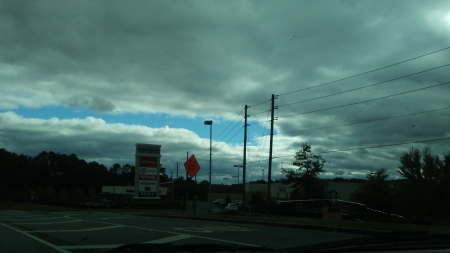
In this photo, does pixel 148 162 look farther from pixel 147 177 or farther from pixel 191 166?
pixel 191 166

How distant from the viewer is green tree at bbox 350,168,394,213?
45.5 m

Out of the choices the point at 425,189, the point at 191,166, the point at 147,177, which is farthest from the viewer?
the point at 147,177

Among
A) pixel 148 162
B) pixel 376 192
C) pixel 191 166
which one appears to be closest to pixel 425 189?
pixel 376 192

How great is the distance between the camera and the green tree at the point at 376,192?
45.5m

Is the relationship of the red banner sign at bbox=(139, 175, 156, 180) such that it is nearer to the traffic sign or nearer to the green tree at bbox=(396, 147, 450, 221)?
the traffic sign

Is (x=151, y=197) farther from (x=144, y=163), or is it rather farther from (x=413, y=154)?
(x=413, y=154)

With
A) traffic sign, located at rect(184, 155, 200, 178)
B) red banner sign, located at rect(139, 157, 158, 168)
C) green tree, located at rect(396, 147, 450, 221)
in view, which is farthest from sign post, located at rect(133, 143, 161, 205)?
green tree, located at rect(396, 147, 450, 221)

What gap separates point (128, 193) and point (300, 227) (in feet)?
286

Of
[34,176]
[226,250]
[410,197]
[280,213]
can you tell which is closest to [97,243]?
[226,250]

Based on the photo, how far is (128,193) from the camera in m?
103

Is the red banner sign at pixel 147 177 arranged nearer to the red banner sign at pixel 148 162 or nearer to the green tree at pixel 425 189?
the red banner sign at pixel 148 162

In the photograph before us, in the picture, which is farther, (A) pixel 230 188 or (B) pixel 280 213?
(A) pixel 230 188

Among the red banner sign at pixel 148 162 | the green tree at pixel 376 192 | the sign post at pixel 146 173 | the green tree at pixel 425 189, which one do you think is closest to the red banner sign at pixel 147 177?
the sign post at pixel 146 173

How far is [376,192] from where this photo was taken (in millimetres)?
47562
